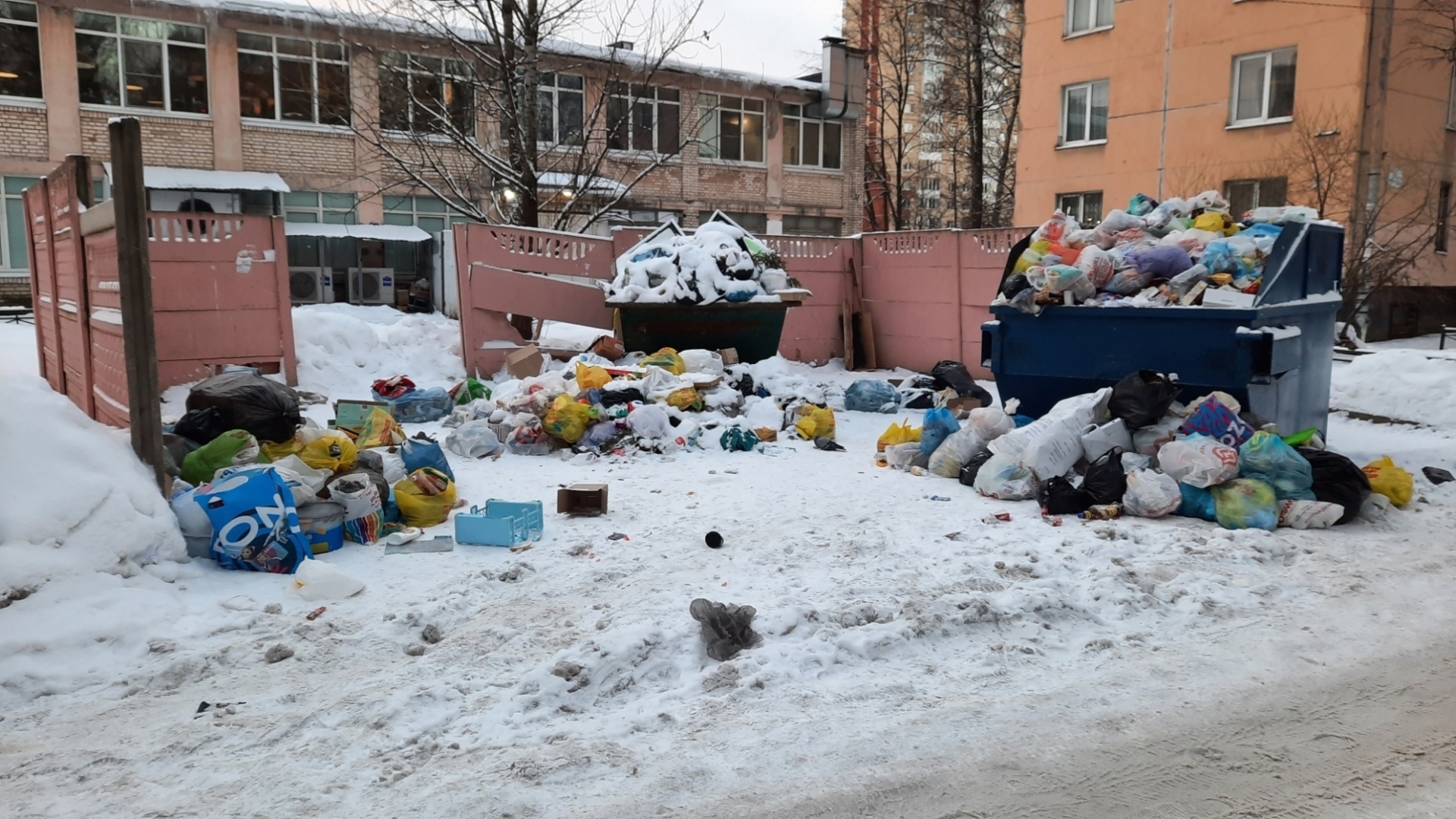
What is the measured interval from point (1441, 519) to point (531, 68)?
11.2 metres

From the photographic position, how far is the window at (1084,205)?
22.0 meters

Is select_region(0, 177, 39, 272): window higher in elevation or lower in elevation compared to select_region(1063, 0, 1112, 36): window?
lower

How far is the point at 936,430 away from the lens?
707cm

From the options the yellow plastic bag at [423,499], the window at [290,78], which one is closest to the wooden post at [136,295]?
the yellow plastic bag at [423,499]

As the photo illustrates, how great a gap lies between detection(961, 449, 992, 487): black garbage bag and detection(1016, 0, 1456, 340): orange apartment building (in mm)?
13842

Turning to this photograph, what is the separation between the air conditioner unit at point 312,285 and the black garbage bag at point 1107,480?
20134 millimetres

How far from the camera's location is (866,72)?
29766 millimetres

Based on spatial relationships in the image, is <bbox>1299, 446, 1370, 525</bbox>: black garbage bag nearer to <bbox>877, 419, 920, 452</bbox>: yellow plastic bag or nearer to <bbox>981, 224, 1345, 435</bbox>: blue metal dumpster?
<bbox>981, 224, 1345, 435</bbox>: blue metal dumpster

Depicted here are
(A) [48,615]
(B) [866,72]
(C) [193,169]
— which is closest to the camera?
(A) [48,615]

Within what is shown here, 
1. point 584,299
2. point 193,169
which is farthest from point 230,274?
point 193,169

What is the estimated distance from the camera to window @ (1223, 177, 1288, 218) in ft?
61.1

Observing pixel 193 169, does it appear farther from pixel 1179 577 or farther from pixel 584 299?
pixel 1179 577

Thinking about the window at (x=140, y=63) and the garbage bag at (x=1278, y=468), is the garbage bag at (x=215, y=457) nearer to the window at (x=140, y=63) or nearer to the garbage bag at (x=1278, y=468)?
the garbage bag at (x=1278, y=468)

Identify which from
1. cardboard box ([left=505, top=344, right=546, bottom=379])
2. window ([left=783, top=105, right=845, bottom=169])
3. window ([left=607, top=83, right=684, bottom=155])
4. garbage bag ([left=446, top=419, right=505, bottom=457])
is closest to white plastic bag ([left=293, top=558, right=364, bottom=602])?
garbage bag ([left=446, top=419, right=505, bottom=457])
